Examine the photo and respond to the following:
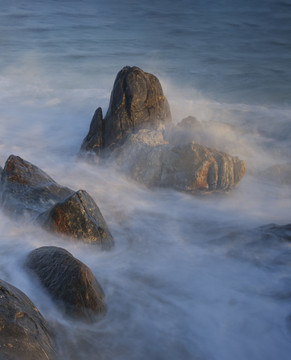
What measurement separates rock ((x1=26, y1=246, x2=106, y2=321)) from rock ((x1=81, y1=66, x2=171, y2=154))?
205 inches

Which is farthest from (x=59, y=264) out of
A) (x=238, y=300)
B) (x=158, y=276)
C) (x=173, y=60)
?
(x=173, y=60)

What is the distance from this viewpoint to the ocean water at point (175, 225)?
4.03 meters

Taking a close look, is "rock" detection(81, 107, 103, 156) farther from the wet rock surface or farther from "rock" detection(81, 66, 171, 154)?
the wet rock surface

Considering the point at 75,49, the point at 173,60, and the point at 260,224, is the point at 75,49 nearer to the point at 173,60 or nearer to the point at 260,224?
the point at 173,60

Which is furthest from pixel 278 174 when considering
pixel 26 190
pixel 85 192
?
pixel 26 190

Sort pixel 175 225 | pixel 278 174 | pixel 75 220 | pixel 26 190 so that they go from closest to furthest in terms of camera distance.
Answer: pixel 75 220
pixel 26 190
pixel 175 225
pixel 278 174

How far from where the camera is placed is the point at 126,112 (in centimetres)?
927

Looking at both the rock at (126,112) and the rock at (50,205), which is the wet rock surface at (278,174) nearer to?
the rock at (126,112)

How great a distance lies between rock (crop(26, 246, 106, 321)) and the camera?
396 centimetres

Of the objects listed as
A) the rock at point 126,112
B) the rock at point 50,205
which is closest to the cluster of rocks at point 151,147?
the rock at point 126,112

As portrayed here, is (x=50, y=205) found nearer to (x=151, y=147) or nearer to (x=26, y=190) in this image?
(x=26, y=190)

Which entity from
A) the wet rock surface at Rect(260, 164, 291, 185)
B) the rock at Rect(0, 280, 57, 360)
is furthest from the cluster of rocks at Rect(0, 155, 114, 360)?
the wet rock surface at Rect(260, 164, 291, 185)

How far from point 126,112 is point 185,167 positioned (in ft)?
7.27

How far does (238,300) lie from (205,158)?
3.82m
